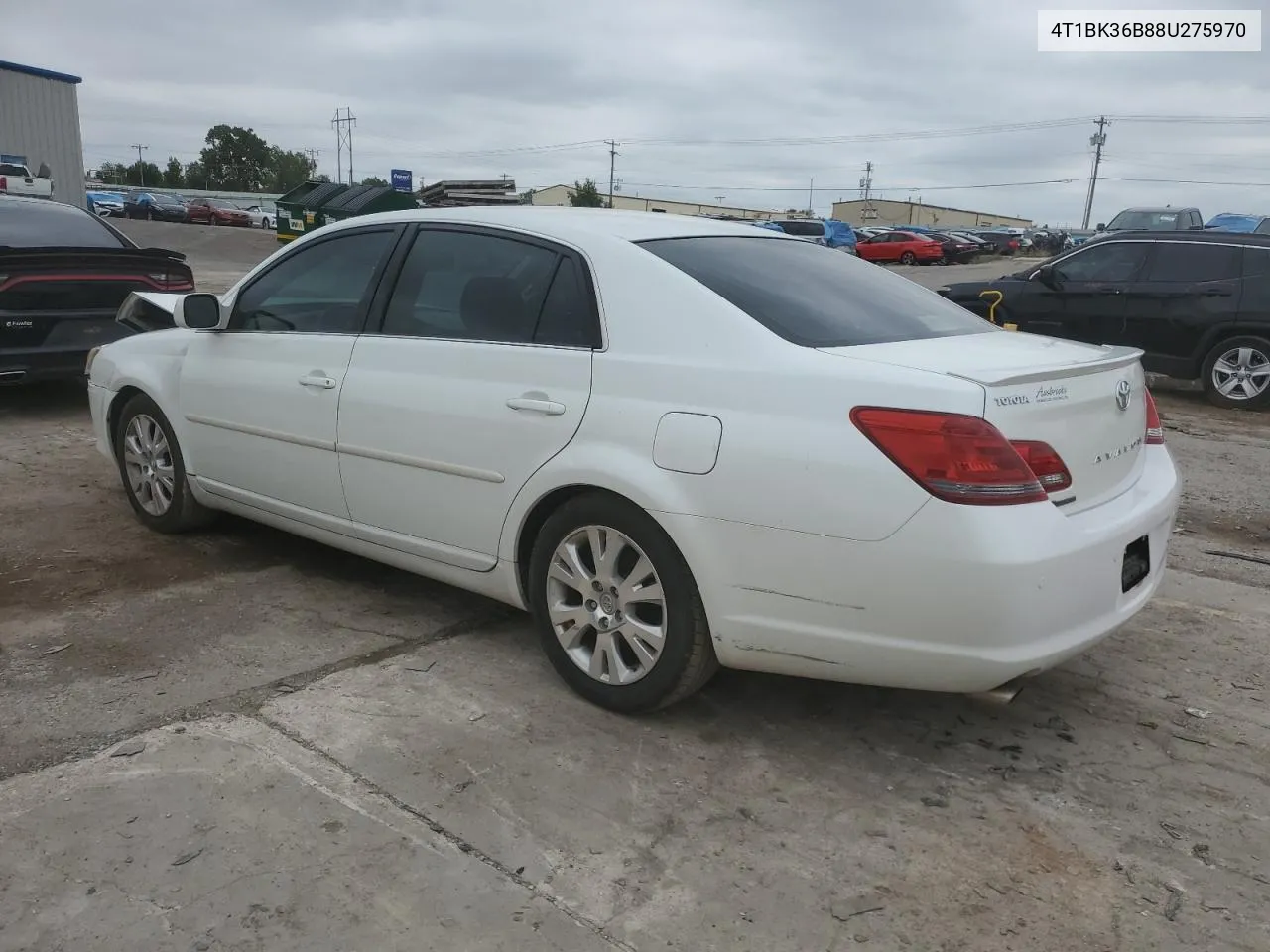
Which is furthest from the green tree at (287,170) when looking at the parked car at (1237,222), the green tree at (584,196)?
the parked car at (1237,222)

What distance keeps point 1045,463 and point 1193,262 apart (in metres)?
8.76

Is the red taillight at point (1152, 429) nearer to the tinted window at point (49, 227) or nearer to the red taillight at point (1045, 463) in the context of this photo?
the red taillight at point (1045, 463)

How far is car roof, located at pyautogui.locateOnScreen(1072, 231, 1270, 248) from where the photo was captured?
396 inches

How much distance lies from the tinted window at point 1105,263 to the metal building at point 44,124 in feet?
86.0

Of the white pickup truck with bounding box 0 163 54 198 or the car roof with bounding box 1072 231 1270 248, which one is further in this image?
the white pickup truck with bounding box 0 163 54 198

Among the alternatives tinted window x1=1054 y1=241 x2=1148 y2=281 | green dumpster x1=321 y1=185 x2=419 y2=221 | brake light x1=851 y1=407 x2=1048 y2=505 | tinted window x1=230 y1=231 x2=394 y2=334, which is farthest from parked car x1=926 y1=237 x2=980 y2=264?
brake light x1=851 y1=407 x2=1048 y2=505

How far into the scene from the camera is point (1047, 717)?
3.41 m

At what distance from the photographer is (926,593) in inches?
105

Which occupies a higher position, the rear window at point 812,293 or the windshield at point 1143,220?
the windshield at point 1143,220

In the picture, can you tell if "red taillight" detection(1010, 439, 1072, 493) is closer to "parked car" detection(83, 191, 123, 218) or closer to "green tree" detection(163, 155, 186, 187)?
"parked car" detection(83, 191, 123, 218)

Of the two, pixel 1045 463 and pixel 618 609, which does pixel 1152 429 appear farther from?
pixel 618 609

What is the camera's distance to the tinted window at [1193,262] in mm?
9992

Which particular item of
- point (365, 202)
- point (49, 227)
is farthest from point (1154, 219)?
point (49, 227)

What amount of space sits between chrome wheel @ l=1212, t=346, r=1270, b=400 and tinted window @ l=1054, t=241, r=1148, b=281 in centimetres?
121
